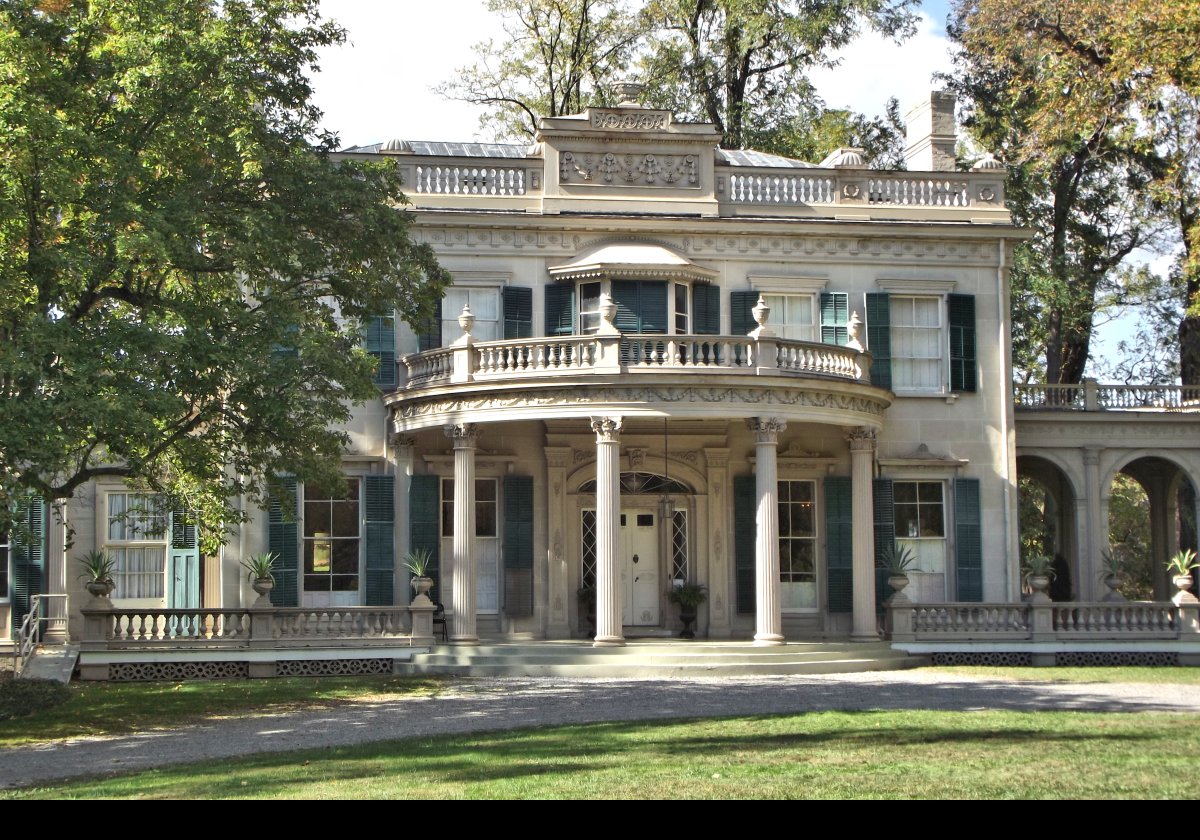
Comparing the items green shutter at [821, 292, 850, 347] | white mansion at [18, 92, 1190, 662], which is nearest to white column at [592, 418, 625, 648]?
white mansion at [18, 92, 1190, 662]

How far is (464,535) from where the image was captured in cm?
2467

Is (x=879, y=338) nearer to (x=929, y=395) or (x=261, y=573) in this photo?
(x=929, y=395)

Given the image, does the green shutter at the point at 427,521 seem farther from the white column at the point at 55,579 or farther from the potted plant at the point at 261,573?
the white column at the point at 55,579

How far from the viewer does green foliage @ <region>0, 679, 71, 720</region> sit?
17906 mm

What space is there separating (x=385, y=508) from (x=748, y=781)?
16552 mm

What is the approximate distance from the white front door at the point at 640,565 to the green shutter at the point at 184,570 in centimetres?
808

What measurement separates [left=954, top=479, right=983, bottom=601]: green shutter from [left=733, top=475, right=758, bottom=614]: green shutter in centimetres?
420

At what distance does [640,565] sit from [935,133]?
11837 millimetres

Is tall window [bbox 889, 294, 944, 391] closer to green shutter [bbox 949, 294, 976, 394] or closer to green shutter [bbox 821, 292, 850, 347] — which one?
green shutter [bbox 949, 294, 976, 394]

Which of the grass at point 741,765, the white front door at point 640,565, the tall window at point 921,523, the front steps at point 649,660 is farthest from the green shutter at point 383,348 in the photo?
the grass at point 741,765

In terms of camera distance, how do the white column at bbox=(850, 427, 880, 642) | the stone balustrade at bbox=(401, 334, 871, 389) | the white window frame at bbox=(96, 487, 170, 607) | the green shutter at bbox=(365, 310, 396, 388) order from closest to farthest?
the stone balustrade at bbox=(401, 334, 871, 389)
the white column at bbox=(850, 427, 880, 642)
the white window frame at bbox=(96, 487, 170, 607)
the green shutter at bbox=(365, 310, 396, 388)

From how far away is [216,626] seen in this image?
79.0ft

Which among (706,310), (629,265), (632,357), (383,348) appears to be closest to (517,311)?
(629,265)

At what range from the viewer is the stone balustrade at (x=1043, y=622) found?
25547 mm
